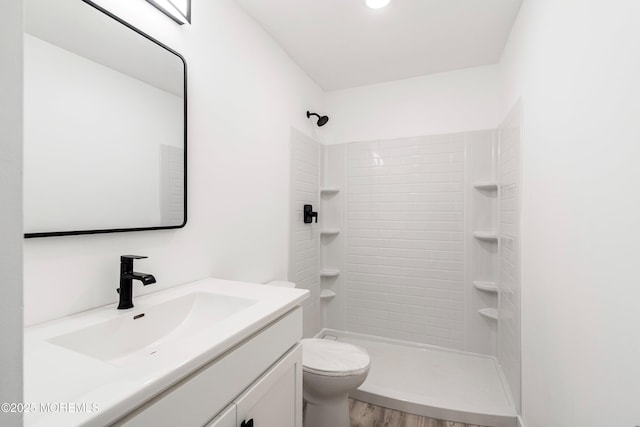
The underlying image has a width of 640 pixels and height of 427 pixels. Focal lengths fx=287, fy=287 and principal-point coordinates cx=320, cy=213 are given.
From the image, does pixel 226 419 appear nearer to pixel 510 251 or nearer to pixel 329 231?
pixel 510 251

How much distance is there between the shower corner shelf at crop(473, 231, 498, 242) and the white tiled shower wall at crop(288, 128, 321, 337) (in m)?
1.32

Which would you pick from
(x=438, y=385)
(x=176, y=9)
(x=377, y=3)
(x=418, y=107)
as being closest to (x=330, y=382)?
(x=438, y=385)

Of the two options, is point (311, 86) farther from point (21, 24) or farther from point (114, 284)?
point (21, 24)

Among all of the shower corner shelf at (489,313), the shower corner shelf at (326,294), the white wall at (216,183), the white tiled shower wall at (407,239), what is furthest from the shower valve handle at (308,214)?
the shower corner shelf at (489,313)

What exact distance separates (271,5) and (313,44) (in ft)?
1.47

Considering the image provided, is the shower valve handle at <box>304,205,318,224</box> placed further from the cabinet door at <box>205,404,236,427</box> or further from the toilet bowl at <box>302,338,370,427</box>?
the cabinet door at <box>205,404,236,427</box>

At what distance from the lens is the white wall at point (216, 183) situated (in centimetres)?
91

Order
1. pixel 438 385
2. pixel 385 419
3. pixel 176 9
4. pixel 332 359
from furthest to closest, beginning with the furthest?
pixel 438 385 → pixel 385 419 → pixel 332 359 → pixel 176 9

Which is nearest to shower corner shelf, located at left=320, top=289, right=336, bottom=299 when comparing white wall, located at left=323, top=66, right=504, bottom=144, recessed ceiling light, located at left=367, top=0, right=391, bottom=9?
white wall, located at left=323, top=66, right=504, bottom=144

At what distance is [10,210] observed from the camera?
0.95 ft

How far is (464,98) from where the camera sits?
2365 mm

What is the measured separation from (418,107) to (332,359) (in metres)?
2.11

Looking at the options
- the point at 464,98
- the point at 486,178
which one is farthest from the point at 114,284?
the point at 464,98

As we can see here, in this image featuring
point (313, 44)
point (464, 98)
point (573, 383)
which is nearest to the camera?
point (573, 383)
